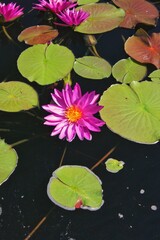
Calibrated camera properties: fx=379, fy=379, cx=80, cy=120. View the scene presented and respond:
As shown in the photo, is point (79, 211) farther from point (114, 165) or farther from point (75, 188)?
point (114, 165)

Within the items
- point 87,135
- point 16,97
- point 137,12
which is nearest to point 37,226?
point 87,135

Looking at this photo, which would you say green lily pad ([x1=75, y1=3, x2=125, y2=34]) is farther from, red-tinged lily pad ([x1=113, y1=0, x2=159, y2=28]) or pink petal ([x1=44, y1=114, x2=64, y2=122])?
pink petal ([x1=44, y1=114, x2=64, y2=122])

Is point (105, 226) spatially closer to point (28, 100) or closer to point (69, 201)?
point (69, 201)

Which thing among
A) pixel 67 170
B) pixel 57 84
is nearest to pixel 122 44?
pixel 57 84

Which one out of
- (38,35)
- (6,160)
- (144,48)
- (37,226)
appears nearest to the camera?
(37,226)

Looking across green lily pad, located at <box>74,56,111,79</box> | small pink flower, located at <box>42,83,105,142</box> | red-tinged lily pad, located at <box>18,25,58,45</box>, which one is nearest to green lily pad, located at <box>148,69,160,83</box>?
green lily pad, located at <box>74,56,111,79</box>

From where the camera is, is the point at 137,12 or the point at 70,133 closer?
the point at 70,133
